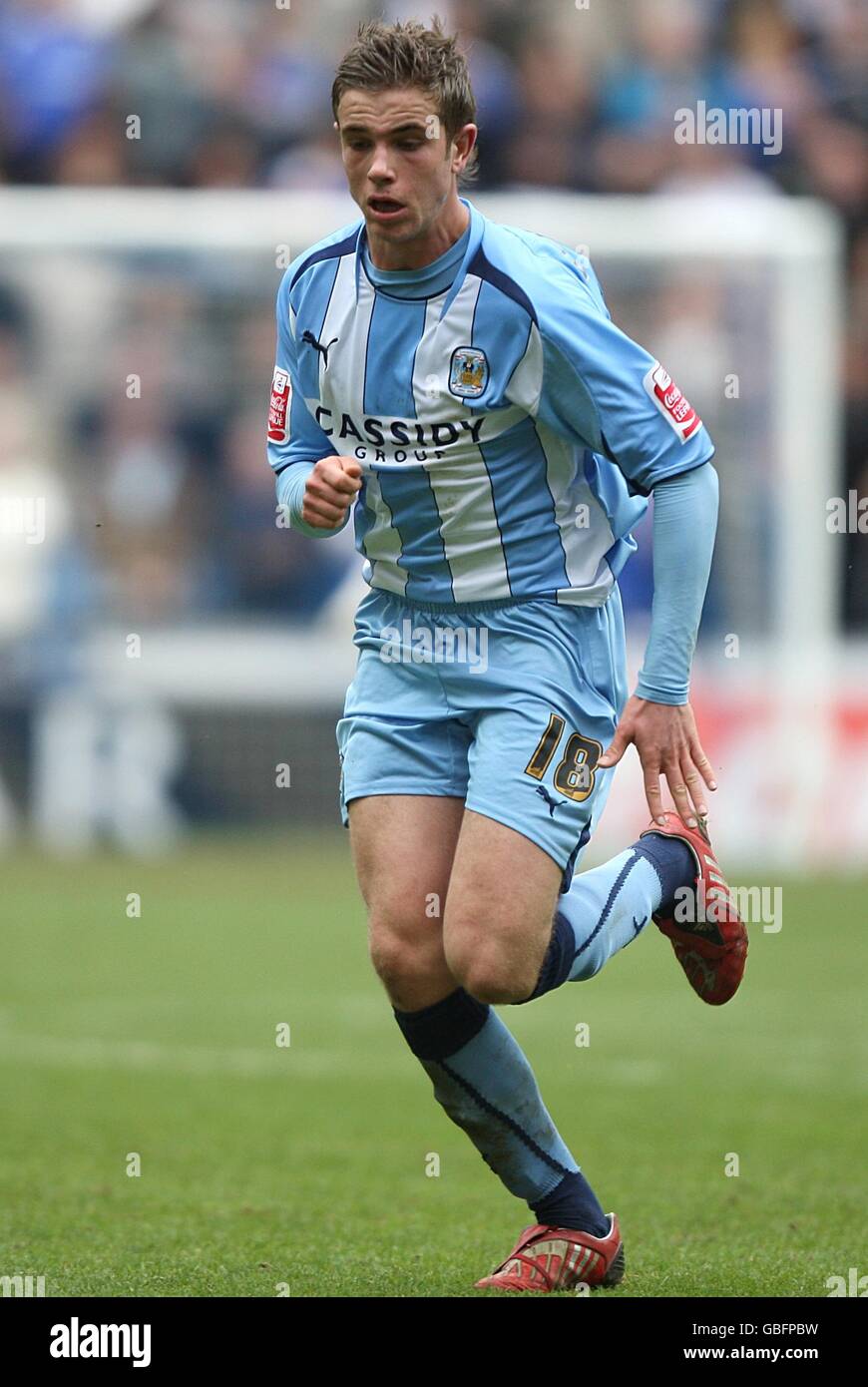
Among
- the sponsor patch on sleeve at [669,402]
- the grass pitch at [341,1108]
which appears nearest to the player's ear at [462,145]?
the sponsor patch on sleeve at [669,402]

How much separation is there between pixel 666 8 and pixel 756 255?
9.29ft

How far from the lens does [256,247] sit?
46.3 feet

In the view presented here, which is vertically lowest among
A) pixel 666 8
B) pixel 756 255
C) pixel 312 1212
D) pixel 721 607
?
pixel 312 1212

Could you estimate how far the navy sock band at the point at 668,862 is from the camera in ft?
17.0

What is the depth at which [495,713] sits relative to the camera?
4789 millimetres

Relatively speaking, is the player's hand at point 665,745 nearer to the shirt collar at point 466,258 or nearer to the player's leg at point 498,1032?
the player's leg at point 498,1032

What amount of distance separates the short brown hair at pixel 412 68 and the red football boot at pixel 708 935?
1.71 m

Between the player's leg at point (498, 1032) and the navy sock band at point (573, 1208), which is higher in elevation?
the player's leg at point (498, 1032)

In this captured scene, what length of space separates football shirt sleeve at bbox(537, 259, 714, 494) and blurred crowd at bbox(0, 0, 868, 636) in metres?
8.61

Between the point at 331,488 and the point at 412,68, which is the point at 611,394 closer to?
the point at 331,488

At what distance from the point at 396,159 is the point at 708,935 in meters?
1.96

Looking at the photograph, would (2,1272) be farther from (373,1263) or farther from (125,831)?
(125,831)

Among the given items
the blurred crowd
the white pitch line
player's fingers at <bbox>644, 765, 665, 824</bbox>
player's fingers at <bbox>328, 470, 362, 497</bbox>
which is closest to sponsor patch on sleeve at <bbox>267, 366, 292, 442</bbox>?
player's fingers at <bbox>328, 470, 362, 497</bbox>
